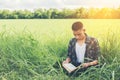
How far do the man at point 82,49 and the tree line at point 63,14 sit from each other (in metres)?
0.82

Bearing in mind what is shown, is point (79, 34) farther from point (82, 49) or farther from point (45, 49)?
point (45, 49)

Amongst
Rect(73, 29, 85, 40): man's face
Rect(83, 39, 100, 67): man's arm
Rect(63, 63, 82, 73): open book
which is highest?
Rect(73, 29, 85, 40): man's face

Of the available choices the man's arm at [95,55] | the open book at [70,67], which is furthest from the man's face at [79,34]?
the open book at [70,67]

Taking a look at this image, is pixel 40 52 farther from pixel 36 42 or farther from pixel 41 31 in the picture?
pixel 41 31

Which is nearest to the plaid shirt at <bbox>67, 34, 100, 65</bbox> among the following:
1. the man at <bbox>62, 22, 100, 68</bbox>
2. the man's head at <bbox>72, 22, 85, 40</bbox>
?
the man at <bbox>62, 22, 100, 68</bbox>

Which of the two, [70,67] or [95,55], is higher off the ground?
[95,55]

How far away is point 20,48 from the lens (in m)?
5.53

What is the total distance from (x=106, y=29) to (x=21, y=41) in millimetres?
1167

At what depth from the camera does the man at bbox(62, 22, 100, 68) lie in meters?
4.72

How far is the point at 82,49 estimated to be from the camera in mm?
4902

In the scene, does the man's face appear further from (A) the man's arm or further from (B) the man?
(A) the man's arm

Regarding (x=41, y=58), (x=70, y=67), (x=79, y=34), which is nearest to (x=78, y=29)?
(x=79, y=34)

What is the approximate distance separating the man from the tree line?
82 cm

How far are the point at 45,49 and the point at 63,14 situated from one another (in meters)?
0.72
